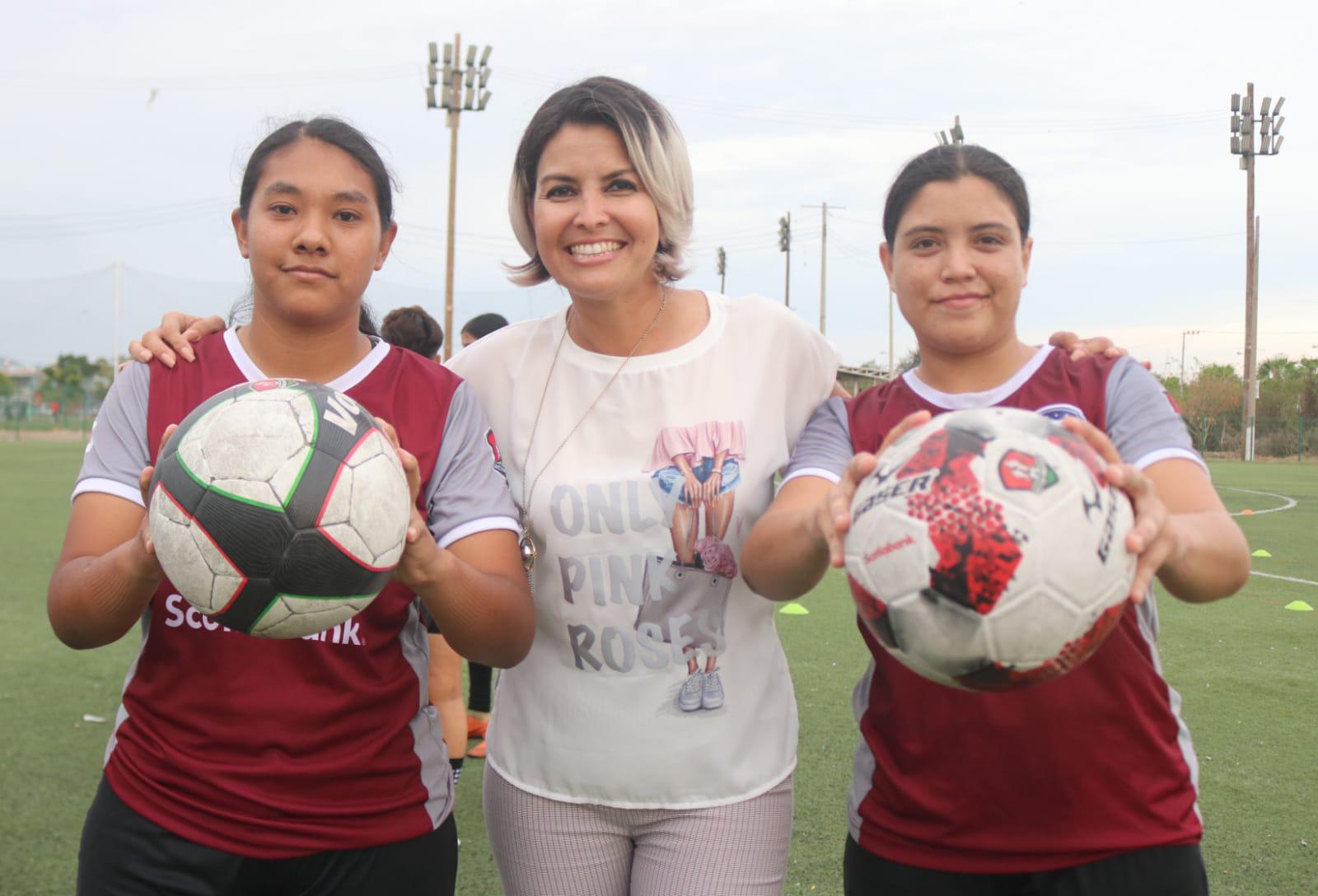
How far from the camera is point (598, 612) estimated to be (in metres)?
2.68

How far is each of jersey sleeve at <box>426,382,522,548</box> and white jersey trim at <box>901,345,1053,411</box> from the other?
3.23ft

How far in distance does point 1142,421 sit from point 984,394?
336mm

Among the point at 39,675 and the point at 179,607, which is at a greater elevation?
the point at 179,607

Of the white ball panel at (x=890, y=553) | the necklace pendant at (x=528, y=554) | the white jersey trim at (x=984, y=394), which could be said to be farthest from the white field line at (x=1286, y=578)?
→ the white ball panel at (x=890, y=553)

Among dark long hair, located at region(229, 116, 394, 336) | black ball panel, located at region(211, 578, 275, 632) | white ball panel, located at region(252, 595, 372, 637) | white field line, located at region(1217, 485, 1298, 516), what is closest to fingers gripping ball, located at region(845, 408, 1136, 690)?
white ball panel, located at region(252, 595, 372, 637)

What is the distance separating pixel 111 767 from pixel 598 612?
3.66 ft

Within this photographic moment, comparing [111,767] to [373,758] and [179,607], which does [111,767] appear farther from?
[373,758]

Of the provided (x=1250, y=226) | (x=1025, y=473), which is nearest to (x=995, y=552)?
(x=1025, y=473)

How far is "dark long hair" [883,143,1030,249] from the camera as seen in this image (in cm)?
256

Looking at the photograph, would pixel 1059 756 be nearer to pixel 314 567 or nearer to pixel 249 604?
pixel 314 567

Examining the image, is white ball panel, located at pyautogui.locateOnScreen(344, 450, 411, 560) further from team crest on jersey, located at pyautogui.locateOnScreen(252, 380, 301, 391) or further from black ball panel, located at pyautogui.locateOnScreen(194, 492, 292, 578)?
team crest on jersey, located at pyautogui.locateOnScreen(252, 380, 301, 391)

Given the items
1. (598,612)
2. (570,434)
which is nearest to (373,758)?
(598,612)

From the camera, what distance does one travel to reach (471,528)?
2.45 meters

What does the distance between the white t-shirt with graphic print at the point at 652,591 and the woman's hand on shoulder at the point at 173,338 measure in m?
0.80
